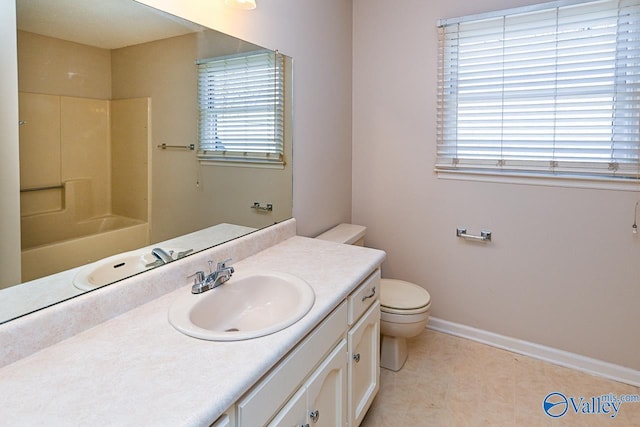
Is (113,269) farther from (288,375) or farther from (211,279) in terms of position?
(288,375)

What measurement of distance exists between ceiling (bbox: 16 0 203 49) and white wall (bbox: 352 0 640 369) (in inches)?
61.4

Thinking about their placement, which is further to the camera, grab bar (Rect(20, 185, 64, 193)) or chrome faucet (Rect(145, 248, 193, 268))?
chrome faucet (Rect(145, 248, 193, 268))

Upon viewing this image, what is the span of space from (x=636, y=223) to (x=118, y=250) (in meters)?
2.44

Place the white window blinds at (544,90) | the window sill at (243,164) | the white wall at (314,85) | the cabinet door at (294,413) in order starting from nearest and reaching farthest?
the cabinet door at (294,413), the window sill at (243,164), the white wall at (314,85), the white window blinds at (544,90)

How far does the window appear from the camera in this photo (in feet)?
5.05

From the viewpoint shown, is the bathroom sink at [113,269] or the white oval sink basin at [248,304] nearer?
the bathroom sink at [113,269]

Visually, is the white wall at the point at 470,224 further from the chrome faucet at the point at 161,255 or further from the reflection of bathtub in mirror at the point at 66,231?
the reflection of bathtub in mirror at the point at 66,231

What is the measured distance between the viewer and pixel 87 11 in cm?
111

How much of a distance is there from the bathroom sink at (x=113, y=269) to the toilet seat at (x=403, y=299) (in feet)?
4.20

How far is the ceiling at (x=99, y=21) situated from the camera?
3.21 ft

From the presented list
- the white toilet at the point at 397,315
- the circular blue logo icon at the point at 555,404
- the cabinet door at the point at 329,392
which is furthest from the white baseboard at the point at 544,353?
the cabinet door at the point at 329,392

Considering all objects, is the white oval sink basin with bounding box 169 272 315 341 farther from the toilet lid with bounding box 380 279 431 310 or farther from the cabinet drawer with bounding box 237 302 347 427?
the toilet lid with bounding box 380 279 431 310

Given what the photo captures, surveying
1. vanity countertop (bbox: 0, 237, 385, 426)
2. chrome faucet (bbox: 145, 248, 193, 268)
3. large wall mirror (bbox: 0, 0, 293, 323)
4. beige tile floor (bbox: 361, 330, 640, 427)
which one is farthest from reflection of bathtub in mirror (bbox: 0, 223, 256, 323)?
beige tile floor (bbox: 361, 330, 640, 427)

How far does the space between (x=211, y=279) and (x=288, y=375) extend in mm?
481
